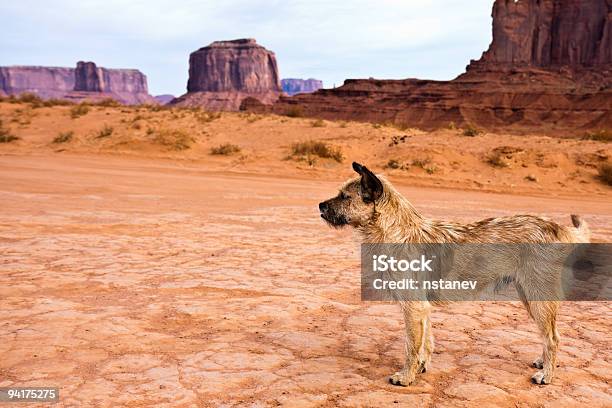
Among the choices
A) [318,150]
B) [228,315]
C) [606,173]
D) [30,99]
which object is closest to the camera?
[228,315]

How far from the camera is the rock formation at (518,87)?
7312 centimetres

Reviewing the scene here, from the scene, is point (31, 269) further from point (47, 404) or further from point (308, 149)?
point (308, 149)

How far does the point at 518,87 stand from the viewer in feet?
271

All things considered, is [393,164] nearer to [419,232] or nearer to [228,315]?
[228,315]

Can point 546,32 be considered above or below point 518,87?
above

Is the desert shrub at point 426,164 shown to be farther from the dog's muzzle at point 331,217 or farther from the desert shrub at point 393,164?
the dog's muzzle at point 331,217

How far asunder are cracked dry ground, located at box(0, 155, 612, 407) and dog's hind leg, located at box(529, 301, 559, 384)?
0.10m

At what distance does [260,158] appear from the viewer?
82.0ft

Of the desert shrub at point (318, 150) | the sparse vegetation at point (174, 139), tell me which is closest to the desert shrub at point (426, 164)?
the desert shrub at point (318, 150)

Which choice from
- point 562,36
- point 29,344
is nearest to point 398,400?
point 29,344

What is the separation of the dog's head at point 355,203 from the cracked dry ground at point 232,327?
1.35m

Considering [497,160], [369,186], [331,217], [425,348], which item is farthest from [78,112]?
[425,348]

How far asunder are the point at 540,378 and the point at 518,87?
87862mm

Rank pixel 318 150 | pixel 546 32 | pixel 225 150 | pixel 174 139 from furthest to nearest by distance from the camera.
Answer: pixel 546 32 < pixel 174 139 < pixel 225 150 < pixel 318 150
